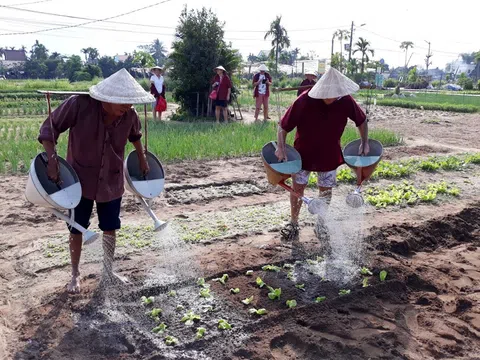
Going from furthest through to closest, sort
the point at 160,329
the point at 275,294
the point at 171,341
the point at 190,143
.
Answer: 1. the point at 190,143
2. the point at 275,294
3. the point at 160,329
4. the point at 171,341

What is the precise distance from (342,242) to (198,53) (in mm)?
9095

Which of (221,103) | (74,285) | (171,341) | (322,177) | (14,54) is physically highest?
(14,54)

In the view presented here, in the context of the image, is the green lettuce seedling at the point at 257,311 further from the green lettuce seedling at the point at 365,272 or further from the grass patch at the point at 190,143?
the grass patch at the point at 190,143

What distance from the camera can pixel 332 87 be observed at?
3.68 meters

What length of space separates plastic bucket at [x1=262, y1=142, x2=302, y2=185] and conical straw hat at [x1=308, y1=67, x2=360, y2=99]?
0.53 metres

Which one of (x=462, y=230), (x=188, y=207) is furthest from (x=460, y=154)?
(x=188, y=207)

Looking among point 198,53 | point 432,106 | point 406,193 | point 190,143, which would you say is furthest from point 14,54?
point 406,193

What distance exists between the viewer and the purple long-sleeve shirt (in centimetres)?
295

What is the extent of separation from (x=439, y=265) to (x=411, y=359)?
4.82 feet

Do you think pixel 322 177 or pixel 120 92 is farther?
pixel 322 177

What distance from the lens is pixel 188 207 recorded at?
5.43 m

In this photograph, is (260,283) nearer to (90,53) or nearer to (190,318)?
(190,318)

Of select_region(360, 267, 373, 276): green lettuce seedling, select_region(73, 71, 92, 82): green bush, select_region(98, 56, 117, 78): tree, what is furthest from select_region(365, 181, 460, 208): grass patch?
select_region(98, 56, 117, 78): tree

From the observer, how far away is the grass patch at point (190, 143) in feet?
23.5
